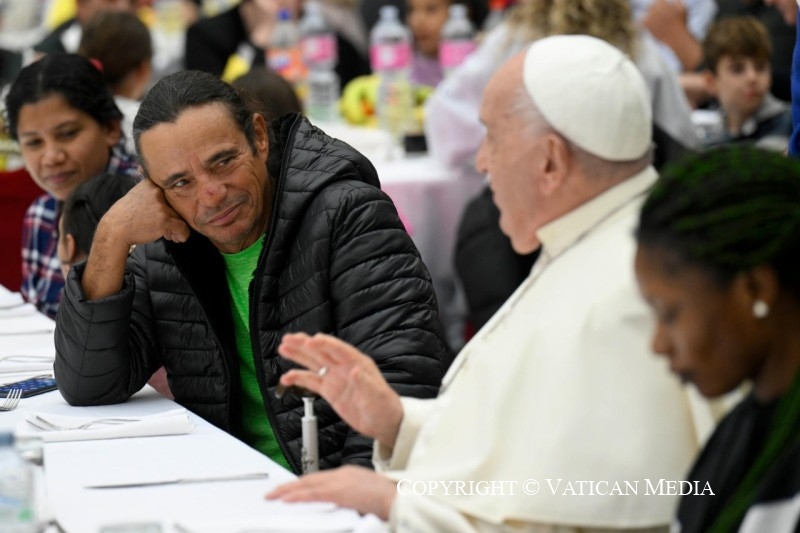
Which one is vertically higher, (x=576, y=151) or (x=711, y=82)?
(x=576, y=151)

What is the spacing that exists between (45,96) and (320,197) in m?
1.54

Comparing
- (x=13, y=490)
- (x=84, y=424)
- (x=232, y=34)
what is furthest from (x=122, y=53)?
(x=13, y=490)

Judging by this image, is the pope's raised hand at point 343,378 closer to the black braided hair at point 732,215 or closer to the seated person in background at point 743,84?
the black braided hair at point 732,215

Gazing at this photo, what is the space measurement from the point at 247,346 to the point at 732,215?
1.61 metres

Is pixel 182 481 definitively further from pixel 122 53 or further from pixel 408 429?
pixel 122 53

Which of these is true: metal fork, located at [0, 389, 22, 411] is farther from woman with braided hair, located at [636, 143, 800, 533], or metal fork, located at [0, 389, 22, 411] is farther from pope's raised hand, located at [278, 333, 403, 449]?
woman with braided hair, located at [636, 143, 800, 533]

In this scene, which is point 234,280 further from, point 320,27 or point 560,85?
point 320,27

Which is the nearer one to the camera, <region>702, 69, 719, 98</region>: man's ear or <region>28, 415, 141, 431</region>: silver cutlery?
<region>28, 415, 141, 431</region>: silver cutlery

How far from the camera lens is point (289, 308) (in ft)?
9.75

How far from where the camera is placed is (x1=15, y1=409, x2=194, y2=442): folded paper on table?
8.92 feet

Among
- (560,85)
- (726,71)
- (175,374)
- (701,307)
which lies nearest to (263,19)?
(726,71)

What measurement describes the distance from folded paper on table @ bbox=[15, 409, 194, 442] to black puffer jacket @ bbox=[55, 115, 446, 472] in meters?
0.22

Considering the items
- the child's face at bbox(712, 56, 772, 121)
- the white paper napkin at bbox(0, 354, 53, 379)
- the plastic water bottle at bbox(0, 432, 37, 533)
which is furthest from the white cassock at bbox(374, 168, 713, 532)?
the child's face at bbox(712, 56, 772, 121)

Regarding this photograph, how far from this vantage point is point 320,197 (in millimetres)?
2998
